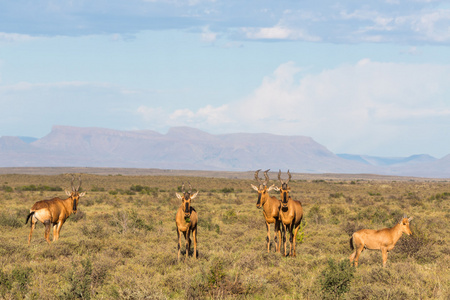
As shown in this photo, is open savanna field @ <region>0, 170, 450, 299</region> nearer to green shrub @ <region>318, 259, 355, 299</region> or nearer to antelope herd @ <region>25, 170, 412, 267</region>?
green shrub @ <region>318, 259, 355, 299</region>

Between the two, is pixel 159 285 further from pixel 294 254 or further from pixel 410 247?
pixel 410 247

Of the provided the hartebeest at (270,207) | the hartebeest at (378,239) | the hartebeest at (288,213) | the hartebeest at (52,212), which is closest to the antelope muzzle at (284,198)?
the hartebeest at (288,213)

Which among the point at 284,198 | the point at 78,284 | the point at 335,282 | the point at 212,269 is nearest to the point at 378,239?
the point at 284,198

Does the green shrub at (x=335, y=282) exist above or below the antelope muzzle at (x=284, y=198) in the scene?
below

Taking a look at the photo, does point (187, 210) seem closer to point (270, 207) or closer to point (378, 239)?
point (270, 207)

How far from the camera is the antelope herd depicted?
44.1ft

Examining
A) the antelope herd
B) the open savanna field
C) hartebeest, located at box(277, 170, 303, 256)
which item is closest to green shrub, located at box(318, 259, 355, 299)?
the open savanna field

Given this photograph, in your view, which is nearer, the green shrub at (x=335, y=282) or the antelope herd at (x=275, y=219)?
the green shrub at (x=335, y=282)

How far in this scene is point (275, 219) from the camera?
16.0 meters

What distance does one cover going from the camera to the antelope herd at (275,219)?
13438 mm

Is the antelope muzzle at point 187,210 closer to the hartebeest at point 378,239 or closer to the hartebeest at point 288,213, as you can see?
the hartebeest at point 288,213

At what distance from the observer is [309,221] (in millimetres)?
25578

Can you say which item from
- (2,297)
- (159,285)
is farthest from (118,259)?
(2,297)

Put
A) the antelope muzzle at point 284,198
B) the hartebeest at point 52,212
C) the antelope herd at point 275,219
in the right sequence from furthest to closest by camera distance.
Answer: the hartebeest at point 52,212, the antelope muzzle at point 284,198, the antelope herd at point 275,219
